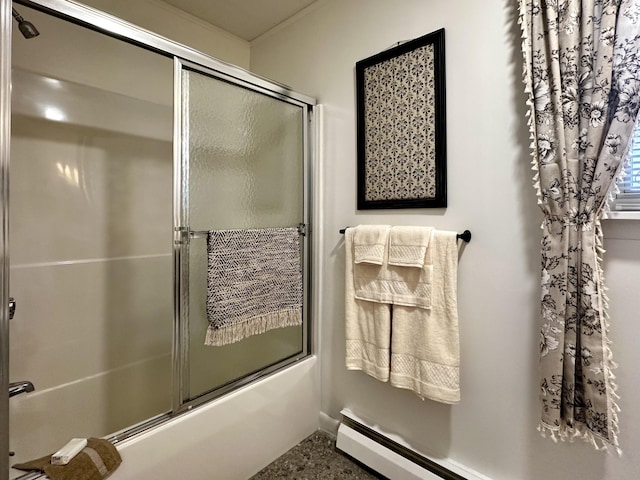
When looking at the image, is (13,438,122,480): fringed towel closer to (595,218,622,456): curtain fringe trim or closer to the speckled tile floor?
the speckled tile floor

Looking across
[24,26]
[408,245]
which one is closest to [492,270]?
[408,245]

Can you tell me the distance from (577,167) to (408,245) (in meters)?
0.58

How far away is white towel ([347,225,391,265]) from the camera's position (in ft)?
4.38

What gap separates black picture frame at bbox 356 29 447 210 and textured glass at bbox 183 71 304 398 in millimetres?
386

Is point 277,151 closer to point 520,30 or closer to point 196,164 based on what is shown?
point 196,164

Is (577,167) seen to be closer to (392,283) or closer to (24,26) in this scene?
(392,283)

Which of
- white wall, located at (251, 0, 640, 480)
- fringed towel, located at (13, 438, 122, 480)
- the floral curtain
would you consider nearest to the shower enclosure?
fringed towel, located at (13, 438, 122, 480)

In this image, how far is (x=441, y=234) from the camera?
4.01 feet

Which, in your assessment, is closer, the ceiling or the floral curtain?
the floral curtain

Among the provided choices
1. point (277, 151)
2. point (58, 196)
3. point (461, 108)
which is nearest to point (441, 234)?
point (461, 108)

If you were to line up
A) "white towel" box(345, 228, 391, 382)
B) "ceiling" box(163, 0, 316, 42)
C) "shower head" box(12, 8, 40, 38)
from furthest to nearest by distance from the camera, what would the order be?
1. "ceiling" box(163, 0, 316, 42)
2. "white towel" box(345, 228, 391, 382)
3. "shower head" box(12, 8, 40, 38)

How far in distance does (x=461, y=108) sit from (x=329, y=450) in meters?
1.67

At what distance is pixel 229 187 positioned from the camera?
4.56 ft

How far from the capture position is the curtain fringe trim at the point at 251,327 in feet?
4.10
